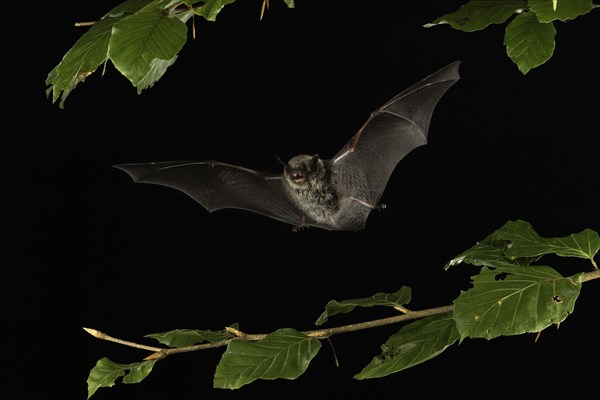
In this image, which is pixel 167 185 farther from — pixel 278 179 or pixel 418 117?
pixel 418 117

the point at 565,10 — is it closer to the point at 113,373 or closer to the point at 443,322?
the point at 443,322

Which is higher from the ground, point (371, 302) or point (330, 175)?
point (330, 175)

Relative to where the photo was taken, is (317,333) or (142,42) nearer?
(142,42)

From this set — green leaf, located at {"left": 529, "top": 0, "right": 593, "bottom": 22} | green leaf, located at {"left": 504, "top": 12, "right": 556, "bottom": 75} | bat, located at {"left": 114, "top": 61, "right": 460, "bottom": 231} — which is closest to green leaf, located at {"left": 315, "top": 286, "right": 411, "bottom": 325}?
bat, located at {"left": 114, "top": 61, "right": 460, "bottom": 231}

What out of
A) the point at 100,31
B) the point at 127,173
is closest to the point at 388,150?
the point at 127,173

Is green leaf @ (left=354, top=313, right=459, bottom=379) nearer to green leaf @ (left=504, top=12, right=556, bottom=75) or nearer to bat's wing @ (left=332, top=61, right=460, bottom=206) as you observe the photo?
green leaf @ (left=504, top=12, right=556, bottom=75)

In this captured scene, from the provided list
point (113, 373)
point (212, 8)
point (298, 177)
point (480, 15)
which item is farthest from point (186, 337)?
point (480, 15)
